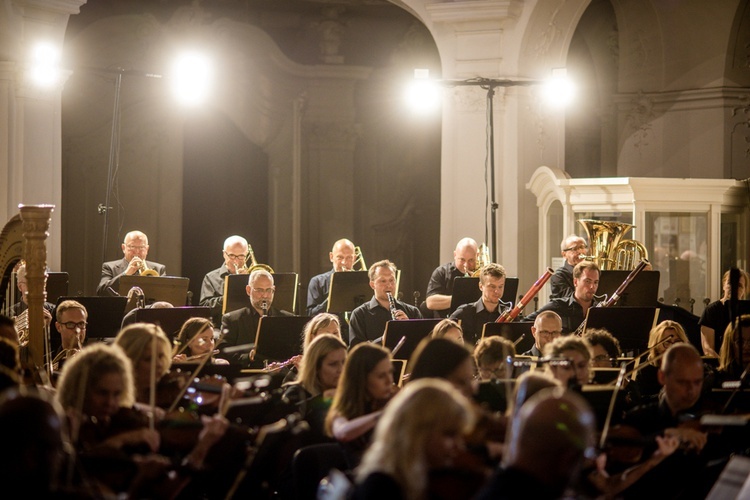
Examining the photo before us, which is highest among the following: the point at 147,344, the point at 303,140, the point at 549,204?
the point at 303,140

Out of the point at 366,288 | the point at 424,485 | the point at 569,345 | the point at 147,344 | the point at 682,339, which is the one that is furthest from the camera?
the point at 366,288

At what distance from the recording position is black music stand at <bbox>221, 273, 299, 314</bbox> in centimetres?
917

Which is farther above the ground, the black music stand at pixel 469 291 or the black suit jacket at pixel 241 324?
the black music stand at pixel 469 291

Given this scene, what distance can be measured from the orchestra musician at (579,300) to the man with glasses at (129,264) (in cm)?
350

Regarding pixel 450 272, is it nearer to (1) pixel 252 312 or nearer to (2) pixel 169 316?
(1) pixel 252 312

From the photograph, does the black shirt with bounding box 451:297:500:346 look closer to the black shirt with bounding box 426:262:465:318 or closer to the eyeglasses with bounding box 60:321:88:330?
the black shirt with bounding box 426:262:465:318

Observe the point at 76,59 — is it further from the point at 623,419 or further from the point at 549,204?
the point at 623,419

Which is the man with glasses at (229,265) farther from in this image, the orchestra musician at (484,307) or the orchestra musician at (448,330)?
the orchestra musician at (448,330)

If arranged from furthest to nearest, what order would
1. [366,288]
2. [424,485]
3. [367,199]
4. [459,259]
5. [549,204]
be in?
[367,199]
[549,204]
[459,259]
[366,288]
[424,485]

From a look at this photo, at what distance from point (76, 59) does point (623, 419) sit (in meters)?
9.44

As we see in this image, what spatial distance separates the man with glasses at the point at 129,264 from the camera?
10008 mm

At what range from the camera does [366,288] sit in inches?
373

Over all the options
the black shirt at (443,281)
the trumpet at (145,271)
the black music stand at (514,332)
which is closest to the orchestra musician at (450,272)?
the black shirt at (443,281)

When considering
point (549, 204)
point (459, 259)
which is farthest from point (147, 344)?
point (549, 204)
